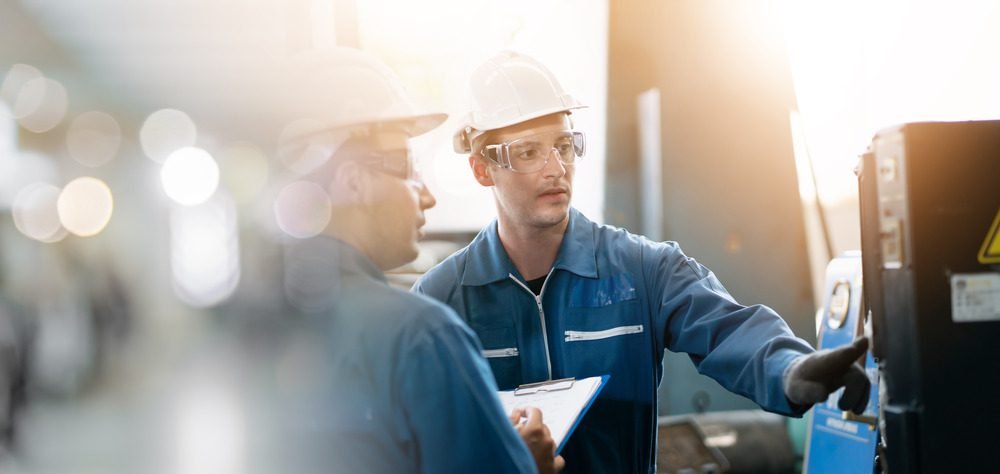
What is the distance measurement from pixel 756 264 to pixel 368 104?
497 cm

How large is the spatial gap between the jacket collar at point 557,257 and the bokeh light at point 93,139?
5.58 metres

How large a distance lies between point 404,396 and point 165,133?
270 inches

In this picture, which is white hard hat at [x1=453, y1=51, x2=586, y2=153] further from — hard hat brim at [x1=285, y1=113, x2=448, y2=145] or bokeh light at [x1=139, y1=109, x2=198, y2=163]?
bokeh light at [x1=139, y1=109, x2=198, y2=163]

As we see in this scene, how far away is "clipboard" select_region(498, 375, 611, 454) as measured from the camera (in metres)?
1.83

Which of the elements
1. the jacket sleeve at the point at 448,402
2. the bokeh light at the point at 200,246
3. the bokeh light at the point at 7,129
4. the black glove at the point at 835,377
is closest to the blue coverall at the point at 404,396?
the jacket sleeve at the point at 448,402

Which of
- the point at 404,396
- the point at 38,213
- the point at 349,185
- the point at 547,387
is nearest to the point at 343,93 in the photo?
the point at 349,185

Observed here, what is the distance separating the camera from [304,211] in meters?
1.46

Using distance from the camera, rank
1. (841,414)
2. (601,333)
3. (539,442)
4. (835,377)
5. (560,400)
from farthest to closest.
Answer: (841,414) < (601,333) < (560,400) < (539,442) < (835,377)

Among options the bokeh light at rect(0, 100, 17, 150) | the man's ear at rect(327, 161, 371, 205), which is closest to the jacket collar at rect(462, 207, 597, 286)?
the man's ear at rect(327, 161, 371, 205)

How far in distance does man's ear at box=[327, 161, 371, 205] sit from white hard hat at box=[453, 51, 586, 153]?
3.59 ft

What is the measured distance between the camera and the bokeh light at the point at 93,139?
7.02 metres

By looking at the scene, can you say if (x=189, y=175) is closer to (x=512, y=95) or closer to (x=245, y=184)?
(x=245, y=184)

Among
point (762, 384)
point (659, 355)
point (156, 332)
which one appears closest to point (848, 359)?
point (762, 384)

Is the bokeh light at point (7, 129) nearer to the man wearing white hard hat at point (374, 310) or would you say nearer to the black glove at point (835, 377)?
the man wearing white hard hat at point (374, 310)
